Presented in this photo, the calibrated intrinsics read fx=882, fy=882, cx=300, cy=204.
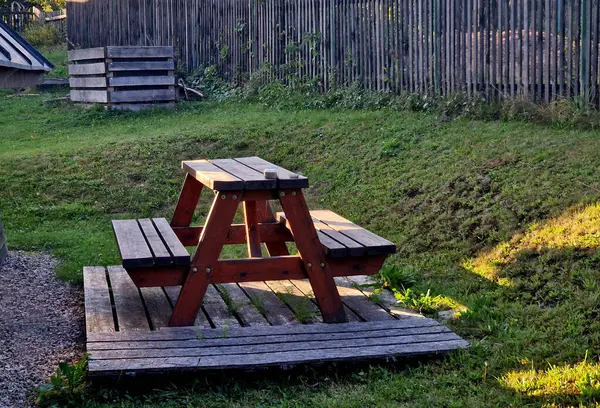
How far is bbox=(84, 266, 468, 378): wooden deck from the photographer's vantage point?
4.99 metres

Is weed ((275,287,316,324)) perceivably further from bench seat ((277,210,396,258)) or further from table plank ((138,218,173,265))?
table plank ((138,218,173,265))

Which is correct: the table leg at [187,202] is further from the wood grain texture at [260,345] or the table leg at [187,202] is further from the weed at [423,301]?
the weed at [423,301]

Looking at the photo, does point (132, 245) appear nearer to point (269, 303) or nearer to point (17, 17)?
point (269, 303)

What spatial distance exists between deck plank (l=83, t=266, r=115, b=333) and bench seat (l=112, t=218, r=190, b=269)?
1.52ft

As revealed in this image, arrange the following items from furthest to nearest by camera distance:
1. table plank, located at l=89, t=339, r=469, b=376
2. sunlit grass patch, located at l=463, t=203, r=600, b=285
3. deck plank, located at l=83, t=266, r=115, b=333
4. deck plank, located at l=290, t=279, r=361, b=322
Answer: sunlit grass patch, located at l=463, t=203, r=600, b=285 < deck plank, located at l=290, t=279, r=361, b=322 < deck plank, located at l=83, t=266, r=115, b=333 < table plank, located at l=89, t=339, r=469, b=376

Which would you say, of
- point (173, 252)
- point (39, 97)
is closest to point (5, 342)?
point (173, 252)

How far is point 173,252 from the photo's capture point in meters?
5.57

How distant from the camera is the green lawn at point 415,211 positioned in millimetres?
4848

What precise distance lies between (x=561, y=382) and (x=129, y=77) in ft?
41.6

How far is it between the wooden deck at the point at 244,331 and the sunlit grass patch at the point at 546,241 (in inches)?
34.4

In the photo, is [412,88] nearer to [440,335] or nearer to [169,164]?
[169,164]

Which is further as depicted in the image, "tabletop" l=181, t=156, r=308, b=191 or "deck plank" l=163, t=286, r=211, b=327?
"deck plank" l=163, t=286, r=211, b=327

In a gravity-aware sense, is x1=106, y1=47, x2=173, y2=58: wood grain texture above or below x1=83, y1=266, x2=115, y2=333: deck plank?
above

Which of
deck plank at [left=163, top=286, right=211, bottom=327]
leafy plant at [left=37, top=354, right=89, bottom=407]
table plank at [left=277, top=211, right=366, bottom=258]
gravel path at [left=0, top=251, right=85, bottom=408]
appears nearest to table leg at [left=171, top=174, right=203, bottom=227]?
deck plank at [left=163, top=286, right=211, bottom=327]
